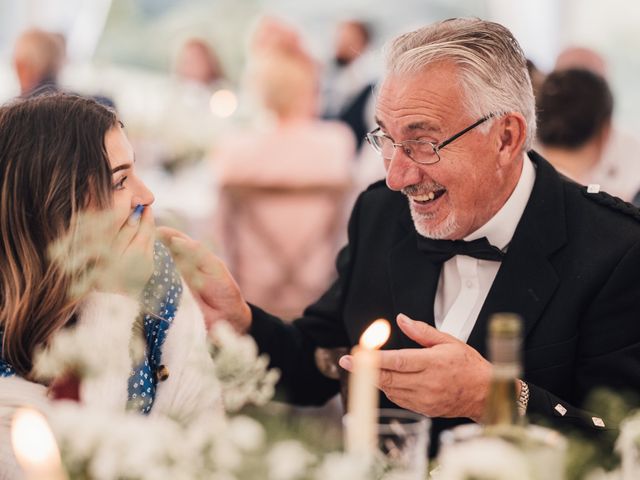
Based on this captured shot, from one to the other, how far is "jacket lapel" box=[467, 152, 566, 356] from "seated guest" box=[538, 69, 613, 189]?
5.17ft

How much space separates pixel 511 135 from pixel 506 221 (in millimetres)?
209

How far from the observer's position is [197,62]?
802 centimetres

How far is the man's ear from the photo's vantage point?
2.24 meters

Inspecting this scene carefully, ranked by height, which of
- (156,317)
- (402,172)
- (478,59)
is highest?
(478,59)

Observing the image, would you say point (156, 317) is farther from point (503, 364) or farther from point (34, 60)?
point (34, 60)

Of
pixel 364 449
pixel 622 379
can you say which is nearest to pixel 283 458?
pixel 364 449

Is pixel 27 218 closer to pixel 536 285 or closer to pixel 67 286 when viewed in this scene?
pixel 67 286

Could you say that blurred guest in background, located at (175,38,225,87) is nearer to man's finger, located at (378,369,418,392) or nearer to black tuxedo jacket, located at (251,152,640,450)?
black tuxedo jacket, located at (251,152,640,450)

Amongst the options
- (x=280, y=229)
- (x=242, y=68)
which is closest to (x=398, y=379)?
(x=280, y=229)

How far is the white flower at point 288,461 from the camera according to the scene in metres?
1.10

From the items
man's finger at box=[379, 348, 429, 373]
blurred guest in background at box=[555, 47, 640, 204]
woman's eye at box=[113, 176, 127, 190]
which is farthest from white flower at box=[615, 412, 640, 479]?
blurred guest in background at box=[555, 47, 640, 204]

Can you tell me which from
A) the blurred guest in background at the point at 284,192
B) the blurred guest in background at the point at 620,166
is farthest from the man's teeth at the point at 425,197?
the blurred guest in background at the point at 284,192

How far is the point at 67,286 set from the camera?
191 cm

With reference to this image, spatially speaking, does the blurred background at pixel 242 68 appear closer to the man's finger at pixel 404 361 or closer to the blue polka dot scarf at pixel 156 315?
the blue polka dot scarf at pixel 156 315
